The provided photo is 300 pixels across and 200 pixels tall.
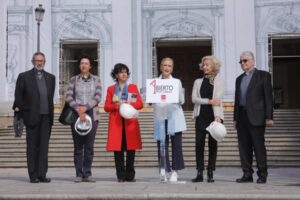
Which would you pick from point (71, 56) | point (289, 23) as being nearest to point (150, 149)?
point (71, 56)

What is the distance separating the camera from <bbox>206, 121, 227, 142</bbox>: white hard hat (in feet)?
29.8

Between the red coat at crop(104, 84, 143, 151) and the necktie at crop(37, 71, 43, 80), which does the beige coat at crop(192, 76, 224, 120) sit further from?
the necktie at crop(37, 71, 43, 80)

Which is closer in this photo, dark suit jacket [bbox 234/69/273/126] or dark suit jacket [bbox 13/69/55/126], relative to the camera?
dark suit jacket [bbox 234/69/273/126]

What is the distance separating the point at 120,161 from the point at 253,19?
1334cm

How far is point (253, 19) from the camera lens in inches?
857

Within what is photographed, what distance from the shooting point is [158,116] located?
952 cm

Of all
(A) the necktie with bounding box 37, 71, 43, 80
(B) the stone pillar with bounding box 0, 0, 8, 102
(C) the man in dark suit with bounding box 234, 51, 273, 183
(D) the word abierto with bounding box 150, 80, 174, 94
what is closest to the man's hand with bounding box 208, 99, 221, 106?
(C) the man in dark suit with bounding box 234, 51, 273, 183

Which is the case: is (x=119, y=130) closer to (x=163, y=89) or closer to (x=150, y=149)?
(x=163, y=89)

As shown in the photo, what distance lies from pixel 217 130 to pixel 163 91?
1.06 metres

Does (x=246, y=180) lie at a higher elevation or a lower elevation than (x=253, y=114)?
lower

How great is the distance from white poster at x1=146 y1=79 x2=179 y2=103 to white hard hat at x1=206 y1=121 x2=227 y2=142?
2.32ft

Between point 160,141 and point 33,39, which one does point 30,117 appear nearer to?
point 160,141

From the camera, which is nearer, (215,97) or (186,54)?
(215,97)

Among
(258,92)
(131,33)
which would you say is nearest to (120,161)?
(258,92)
